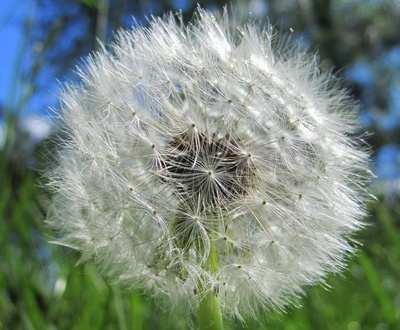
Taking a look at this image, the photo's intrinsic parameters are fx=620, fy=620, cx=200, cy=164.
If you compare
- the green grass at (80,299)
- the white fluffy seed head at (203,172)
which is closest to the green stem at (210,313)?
the white fluffy seed head at (203,172)

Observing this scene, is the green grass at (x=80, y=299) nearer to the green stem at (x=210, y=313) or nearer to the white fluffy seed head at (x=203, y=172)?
the white fluffy seed head at (x=203, y=172)

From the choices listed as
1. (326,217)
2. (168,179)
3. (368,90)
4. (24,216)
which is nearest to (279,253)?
(326,217)

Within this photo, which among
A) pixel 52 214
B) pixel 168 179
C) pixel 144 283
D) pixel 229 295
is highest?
pixel 52 214

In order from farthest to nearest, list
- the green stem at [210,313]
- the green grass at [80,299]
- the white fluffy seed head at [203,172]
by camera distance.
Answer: the green grass at [80,299], the white fluffy seed head at [203,172], the green stem at [210,313]

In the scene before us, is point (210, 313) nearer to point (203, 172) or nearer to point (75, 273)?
point (203, 172)

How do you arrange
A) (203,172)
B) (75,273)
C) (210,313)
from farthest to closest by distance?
(75,273), (203,172), (210,313)

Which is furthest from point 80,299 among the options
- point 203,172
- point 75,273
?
point 203,172

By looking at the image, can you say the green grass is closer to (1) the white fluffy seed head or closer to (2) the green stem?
(1) the white fluffy seed head

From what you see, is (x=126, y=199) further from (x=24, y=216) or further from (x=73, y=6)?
(x=73, y=6)
